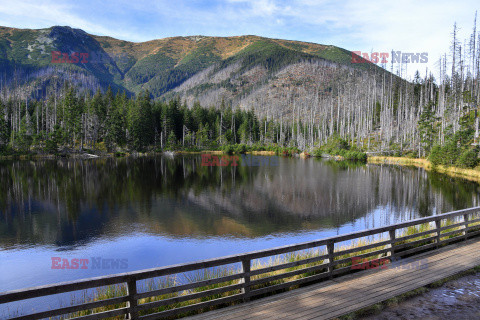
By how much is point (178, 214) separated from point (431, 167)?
4492 centimetres

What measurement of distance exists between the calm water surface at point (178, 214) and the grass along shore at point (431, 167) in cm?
→ 409

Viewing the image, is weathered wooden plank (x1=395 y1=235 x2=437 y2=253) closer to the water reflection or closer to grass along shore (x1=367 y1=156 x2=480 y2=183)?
the water reflection

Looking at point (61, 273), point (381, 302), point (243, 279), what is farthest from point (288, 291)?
point (61, 273)

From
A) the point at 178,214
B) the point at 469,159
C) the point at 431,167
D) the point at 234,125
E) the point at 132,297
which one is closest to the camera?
the point at 132,297

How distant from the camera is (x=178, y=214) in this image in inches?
948

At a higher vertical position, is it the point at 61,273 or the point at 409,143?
the point at 409,143

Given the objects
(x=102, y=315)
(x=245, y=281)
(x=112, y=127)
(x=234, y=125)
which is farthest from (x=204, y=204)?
(x=234, y=125)

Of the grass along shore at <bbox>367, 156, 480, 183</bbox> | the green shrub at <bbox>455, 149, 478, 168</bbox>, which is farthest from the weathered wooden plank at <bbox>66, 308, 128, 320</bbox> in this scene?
the green shrub at <bbox>455, 149, 478, 168</bbox>

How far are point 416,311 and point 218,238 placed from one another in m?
12.8

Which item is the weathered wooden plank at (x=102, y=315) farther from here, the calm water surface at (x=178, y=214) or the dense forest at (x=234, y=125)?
the dense forest at (x=234, y=125)

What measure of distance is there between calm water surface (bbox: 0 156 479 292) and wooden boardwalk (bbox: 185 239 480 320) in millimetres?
8495

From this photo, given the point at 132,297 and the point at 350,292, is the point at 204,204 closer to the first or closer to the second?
the point at 350,292

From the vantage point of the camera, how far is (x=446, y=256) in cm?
1009

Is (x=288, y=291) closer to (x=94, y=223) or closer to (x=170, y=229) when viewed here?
(x=170, y=229)
